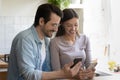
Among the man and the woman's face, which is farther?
the woman's face

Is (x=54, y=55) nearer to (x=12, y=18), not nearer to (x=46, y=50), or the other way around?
(x=46, y=50)

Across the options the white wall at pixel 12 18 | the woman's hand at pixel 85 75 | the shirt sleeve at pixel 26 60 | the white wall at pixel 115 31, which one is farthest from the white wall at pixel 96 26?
the shirt sleeve at pixel 26 60

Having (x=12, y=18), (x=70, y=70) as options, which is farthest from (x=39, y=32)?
(x=12, y=18)

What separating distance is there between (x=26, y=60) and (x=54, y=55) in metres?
0.38

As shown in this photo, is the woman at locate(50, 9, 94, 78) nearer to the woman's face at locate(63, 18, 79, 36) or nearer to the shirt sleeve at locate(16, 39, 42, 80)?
the woman's face at locate(63, 18, 79, 36)

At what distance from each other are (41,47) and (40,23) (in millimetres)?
158

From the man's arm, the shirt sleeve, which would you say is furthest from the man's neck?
the man's arm

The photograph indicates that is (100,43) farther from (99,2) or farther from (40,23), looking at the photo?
(40,23)

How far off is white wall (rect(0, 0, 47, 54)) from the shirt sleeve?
2.00 m

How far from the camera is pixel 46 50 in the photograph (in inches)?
69.1

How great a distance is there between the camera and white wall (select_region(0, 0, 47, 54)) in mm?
3451

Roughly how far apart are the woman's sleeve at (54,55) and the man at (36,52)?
0.09 meters

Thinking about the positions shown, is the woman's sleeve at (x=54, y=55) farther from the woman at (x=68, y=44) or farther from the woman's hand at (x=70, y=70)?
the woman's hand at (x=70, y=70)

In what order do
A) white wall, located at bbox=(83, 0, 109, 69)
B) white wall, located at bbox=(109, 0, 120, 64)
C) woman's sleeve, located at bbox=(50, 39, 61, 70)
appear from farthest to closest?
white wall, located at bbox=(83, 0, 109, 69), white wall, located at bbox=(109, 0, 120, 64), woman's sleeve, located at bbox=(50, 39, 61, 70)
